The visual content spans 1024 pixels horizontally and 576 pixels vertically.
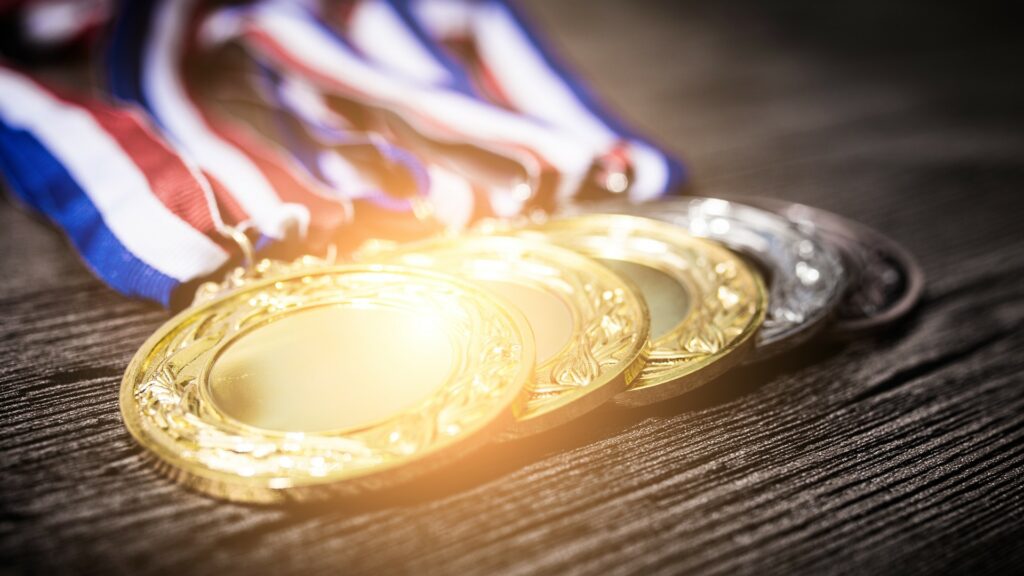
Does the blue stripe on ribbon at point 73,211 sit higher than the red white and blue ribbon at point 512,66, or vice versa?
the red white and blue ribbon at point 512,66

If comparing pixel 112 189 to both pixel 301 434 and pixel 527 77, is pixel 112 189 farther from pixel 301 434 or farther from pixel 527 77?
pixel 527 77

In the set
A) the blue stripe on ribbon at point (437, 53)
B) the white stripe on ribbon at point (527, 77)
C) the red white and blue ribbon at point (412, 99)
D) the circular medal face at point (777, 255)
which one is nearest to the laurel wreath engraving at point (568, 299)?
the circular medal face at point (777, 255)

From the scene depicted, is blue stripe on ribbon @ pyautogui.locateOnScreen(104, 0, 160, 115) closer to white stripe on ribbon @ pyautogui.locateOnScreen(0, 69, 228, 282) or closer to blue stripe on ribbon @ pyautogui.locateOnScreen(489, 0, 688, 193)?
white stripe on ribbon @ pyautogui.locateOnScreen(0, 69, 228, 282)

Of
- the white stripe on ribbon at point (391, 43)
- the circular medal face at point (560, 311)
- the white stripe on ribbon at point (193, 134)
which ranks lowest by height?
the white stripe on ribbon at point (193, 134)

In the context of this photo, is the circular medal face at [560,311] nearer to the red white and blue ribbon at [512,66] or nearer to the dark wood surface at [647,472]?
the dark wood surface at [647,472]

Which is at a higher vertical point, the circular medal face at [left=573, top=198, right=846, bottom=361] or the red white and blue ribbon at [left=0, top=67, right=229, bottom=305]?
the circular medal face at [left=573, top=198, right=846, bottom=361]

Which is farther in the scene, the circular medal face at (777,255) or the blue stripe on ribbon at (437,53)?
the blue stripe on ribbon at (437,53)

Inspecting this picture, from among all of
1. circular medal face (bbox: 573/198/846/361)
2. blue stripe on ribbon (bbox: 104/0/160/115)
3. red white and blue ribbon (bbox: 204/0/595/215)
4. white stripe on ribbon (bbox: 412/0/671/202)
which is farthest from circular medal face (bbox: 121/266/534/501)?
blue stripe on ribbon (bbox: 104/0/160/115)
